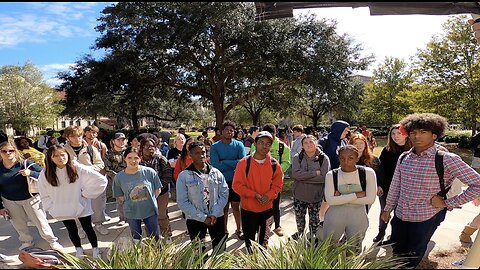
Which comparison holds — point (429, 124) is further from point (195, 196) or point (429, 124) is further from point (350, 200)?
point (195, 196)

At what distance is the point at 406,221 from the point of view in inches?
127

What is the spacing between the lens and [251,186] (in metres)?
4.12

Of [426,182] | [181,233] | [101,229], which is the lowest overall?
[181,233]

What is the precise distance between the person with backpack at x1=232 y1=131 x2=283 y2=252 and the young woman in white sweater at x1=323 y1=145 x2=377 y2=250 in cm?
75

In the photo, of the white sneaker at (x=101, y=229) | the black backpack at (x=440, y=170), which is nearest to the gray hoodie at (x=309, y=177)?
the black backpack at (x=440, y=170)

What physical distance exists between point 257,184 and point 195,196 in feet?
2.48

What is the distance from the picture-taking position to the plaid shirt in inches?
118

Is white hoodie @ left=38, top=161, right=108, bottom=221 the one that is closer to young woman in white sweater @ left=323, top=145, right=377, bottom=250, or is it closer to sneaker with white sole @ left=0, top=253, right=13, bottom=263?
sneaker with white sole @ left=0, top=253, right=13, bottom=263

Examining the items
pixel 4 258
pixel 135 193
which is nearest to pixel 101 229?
pixel 4 258

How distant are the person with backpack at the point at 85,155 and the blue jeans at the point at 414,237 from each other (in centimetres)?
426

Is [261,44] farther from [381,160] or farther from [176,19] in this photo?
[381,160]

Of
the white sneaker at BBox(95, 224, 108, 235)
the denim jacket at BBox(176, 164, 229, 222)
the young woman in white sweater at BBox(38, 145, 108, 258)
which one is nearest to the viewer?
the denim jacket at BBox(176, 164, 229, 222)

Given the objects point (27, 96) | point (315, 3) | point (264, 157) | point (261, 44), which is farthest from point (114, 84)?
point (27, 96)

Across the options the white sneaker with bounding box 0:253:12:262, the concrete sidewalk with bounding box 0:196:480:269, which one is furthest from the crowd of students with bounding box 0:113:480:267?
the white sneaker with bounding box 0:253:12:262
